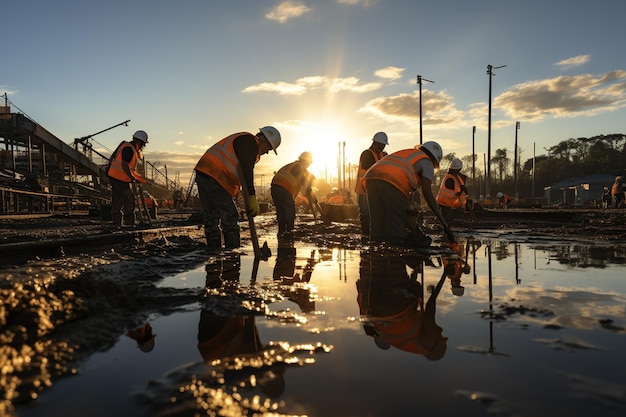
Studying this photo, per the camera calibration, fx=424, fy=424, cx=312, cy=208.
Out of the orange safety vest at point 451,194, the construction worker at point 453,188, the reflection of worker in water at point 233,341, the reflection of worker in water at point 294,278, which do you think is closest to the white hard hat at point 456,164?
the construction worker at point 453,188

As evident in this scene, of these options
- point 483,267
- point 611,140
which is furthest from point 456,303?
point 611,140

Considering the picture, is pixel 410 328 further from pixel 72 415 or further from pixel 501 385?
pixel 72 415

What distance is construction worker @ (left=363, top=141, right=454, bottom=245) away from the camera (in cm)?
611

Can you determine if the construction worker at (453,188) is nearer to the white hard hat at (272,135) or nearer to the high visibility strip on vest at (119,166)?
the white hard hat at (272,135)

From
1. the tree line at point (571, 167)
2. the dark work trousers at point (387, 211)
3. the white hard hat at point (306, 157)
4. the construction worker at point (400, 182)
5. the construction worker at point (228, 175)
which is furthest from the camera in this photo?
the tree line at point (571, 167)

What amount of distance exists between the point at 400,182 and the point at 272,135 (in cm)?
A: 198

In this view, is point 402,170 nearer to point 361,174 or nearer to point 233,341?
point 361,174

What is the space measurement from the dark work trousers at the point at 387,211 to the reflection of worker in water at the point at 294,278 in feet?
4.48

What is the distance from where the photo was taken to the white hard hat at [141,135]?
373 inches

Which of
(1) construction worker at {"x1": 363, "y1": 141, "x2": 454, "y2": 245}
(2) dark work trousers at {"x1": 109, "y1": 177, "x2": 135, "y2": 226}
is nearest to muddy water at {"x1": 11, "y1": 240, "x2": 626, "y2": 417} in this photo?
(1) construction worker at {"x1": 363, "y1": 141, "x2": 454, "y2": 245}

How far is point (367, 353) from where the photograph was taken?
1.85 metres

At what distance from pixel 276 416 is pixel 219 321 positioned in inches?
45.0

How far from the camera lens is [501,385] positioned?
152 cm

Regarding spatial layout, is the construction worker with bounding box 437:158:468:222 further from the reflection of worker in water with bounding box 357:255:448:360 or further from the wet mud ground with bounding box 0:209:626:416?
the wet mud ground with bounding box 0:209:626:416
